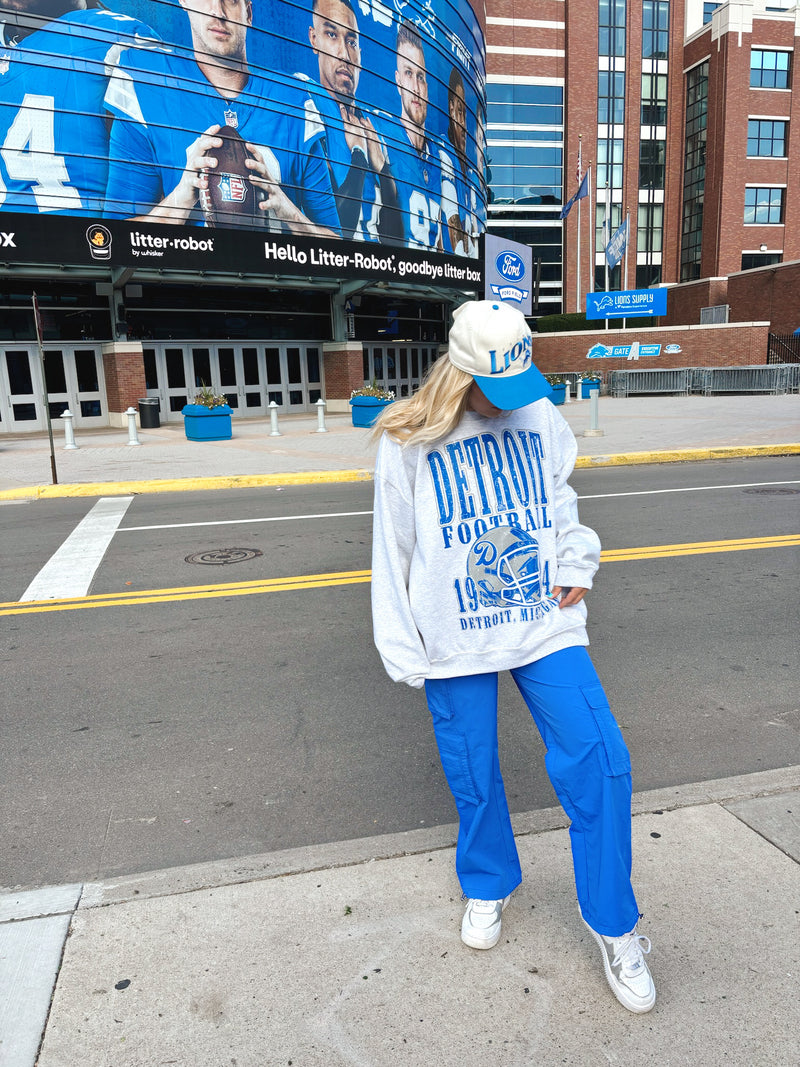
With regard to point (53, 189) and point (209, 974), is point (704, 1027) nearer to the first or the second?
point (209, 974)

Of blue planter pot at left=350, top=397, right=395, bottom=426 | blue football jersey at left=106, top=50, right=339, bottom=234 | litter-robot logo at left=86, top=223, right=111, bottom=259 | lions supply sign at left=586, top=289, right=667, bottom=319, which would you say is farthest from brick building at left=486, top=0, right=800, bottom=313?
litter-robot logo at left=86, top=223, right=111, bottom=259

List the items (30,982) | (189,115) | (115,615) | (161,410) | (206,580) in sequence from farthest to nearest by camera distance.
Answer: (161,410)
(189,115)
(206,580)
(115,615)
(30,982)

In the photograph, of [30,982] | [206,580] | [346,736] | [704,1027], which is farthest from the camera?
[206,580]

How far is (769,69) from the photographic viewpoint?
2026 inches

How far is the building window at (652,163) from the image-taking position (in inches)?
2272

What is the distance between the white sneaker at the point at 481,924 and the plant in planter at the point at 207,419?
59.9 ft

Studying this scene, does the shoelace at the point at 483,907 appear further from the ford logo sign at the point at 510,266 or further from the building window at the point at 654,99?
the building window at the point at 654,99

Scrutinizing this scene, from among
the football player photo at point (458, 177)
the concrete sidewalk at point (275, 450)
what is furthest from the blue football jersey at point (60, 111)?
the football player photo at point (458, 177)

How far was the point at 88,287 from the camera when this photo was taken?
25.0 m

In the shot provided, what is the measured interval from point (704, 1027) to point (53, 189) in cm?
2546

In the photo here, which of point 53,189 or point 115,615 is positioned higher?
point 53,189

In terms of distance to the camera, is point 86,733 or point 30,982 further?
point 86,733

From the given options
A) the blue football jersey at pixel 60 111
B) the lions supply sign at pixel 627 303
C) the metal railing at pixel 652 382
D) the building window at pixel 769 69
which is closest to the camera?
the blue football jersey at pixel 60 111

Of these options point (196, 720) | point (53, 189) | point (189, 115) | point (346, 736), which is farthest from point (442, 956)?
point (189, 115)
